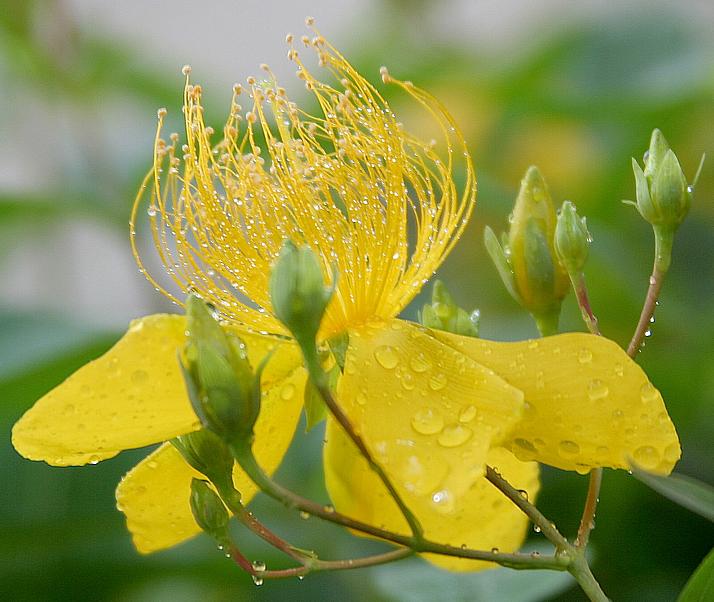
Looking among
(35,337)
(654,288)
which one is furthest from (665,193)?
(35,337)

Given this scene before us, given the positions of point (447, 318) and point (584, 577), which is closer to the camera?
point (584, 577)

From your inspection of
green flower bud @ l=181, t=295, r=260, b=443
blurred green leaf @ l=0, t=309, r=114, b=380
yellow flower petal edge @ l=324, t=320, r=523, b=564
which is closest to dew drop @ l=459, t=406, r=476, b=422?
yellow flower petal edge @ l=324, t=320, r=523, b=564

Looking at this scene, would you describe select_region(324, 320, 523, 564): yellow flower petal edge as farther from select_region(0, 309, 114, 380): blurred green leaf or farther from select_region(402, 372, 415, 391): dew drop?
select_region(0, 309, 114, 380): blurred green leaf

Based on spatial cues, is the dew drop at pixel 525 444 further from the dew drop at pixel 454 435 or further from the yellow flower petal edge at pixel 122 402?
the yellow flower petal edge at pixel 122 402

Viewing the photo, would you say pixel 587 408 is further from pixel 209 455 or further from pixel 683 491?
pixel 209 455

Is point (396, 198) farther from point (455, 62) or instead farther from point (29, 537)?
point (455, 62)

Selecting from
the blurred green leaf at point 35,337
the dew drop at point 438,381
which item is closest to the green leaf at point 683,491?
the dew drop at point 438,381

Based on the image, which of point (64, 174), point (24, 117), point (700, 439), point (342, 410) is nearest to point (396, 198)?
point (342, 410)
